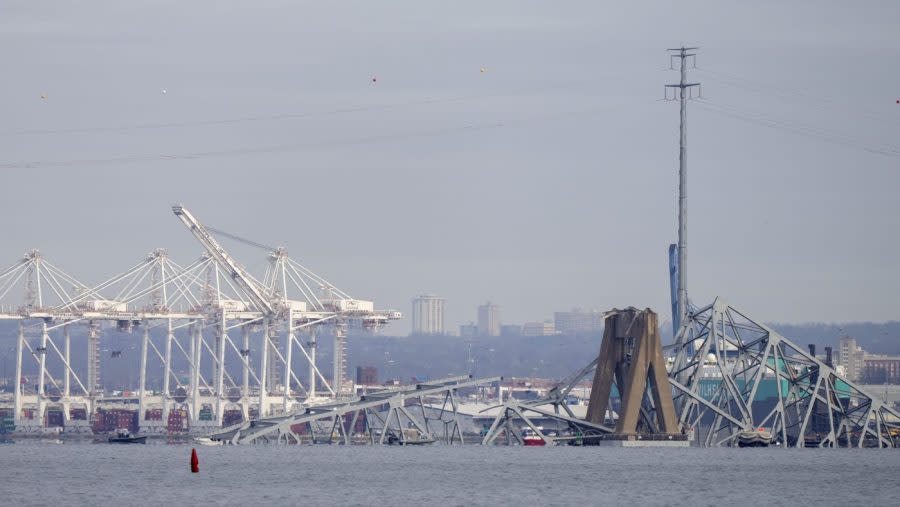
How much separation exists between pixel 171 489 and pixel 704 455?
45.7 m

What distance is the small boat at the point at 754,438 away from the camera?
125 m

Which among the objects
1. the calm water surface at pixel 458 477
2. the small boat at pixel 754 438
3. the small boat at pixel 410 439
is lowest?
the calm water surface at pixel 458 477

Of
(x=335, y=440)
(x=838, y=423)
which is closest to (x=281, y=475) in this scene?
(x=838, y=423)

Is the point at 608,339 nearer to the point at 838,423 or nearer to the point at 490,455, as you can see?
the point at 490,455

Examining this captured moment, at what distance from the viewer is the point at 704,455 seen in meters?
117

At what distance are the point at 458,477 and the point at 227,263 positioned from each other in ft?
350

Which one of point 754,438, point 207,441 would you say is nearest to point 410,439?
point 207,441

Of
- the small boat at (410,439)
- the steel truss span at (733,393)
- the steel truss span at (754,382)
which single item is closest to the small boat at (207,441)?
the small boat at (410,439)

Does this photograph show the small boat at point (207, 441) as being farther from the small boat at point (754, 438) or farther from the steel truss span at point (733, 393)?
the small boat at point (754, 438)

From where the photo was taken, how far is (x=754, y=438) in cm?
12525

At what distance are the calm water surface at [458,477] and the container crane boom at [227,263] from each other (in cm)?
6735

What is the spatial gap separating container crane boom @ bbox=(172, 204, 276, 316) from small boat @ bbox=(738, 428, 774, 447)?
80984 mm

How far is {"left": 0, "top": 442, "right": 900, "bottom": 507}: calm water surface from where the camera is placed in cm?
7738

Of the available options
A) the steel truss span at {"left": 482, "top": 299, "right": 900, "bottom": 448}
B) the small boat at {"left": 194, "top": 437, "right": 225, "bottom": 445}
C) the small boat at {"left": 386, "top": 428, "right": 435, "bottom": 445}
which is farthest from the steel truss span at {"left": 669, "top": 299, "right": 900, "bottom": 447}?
the small boat at {"left": 194, "top": 437, "right": 225, "bottom": 445}
